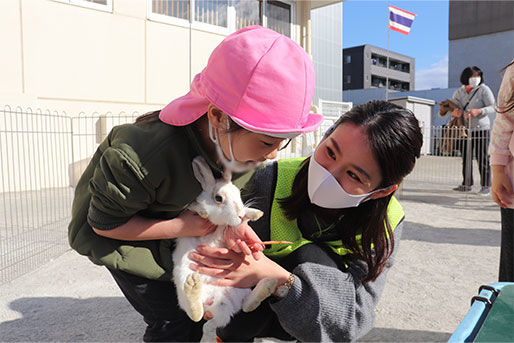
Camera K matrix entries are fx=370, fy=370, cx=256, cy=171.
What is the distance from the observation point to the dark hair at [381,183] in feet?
4.30

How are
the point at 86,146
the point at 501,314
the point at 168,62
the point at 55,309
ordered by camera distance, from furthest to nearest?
the point at 168,62 < the point at 86,146 < the point at 55,309 < the point at 501,314

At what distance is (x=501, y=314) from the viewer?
43.2 inches

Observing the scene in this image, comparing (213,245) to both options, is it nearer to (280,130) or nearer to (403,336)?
(280,130)

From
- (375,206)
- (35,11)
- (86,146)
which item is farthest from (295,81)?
Answer: (35,11)

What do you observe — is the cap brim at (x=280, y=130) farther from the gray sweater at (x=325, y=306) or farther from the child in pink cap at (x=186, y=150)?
the gray sweater at (x=325, y=306)

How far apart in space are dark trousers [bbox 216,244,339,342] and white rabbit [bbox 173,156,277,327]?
146 millimetres

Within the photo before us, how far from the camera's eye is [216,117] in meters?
1.18

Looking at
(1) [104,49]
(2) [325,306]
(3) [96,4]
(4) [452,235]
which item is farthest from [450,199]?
(3) [96,4]

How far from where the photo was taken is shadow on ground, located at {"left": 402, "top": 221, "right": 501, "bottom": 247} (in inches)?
147

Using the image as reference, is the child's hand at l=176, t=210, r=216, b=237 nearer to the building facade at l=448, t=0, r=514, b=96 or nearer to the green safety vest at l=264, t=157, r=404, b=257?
the green safety vest at l=264, t=157, r=404, b=257

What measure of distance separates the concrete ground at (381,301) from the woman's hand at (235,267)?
78cm

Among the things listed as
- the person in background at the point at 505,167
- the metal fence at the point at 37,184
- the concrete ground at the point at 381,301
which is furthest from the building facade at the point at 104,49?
the person in background at the point at 505,167

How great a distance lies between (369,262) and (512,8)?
83.4 feet

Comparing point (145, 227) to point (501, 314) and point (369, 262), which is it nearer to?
point (369, 262)
